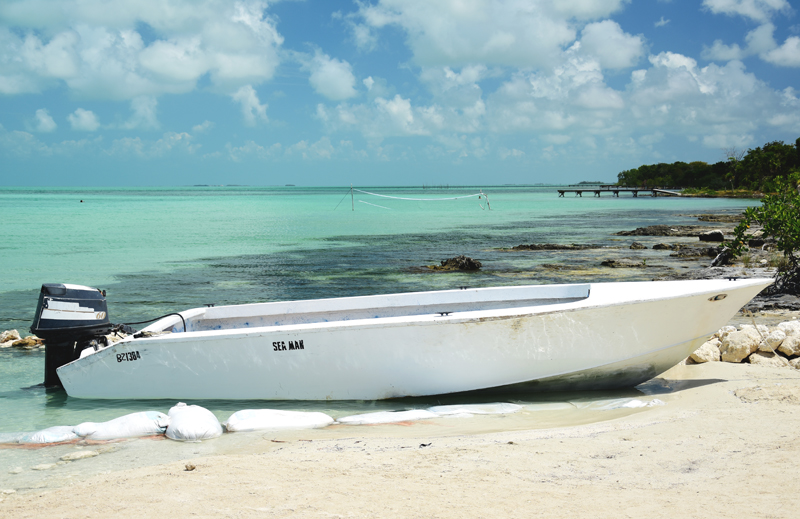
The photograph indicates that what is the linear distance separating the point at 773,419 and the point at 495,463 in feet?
7.90

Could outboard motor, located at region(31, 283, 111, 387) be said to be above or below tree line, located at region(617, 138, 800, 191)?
below

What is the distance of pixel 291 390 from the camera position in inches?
246

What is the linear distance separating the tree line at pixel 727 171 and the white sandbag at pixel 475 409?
168ft

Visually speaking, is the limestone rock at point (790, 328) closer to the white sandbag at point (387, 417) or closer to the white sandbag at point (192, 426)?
the white sandbag at point (387, 417)

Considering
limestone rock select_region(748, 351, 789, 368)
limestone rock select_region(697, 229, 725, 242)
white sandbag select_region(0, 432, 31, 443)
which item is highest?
limestone rock select_region(697, 229, 725, 242)

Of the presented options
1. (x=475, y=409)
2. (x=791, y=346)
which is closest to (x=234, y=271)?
(x=475, y=409)

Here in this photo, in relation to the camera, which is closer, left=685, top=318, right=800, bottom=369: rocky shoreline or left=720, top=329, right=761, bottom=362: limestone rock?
left=685, top=318, right=800, bottom=369: rocky shoreline

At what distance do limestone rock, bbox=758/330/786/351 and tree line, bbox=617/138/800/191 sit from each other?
159ft

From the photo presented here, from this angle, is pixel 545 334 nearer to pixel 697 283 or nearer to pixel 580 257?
pixel 697 283

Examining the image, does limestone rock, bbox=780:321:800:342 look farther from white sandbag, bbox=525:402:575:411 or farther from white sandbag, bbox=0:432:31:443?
white sandbag, bbox=0:432:31:443

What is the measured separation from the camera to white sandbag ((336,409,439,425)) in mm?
5711

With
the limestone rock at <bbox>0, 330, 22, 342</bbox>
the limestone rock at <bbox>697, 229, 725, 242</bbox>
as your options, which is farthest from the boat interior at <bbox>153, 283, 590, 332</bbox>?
the limestone rock at <bbox>697, 229, 725, 242</bbox>

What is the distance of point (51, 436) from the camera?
551cm

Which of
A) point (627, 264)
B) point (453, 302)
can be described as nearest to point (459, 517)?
point (453, 302)
